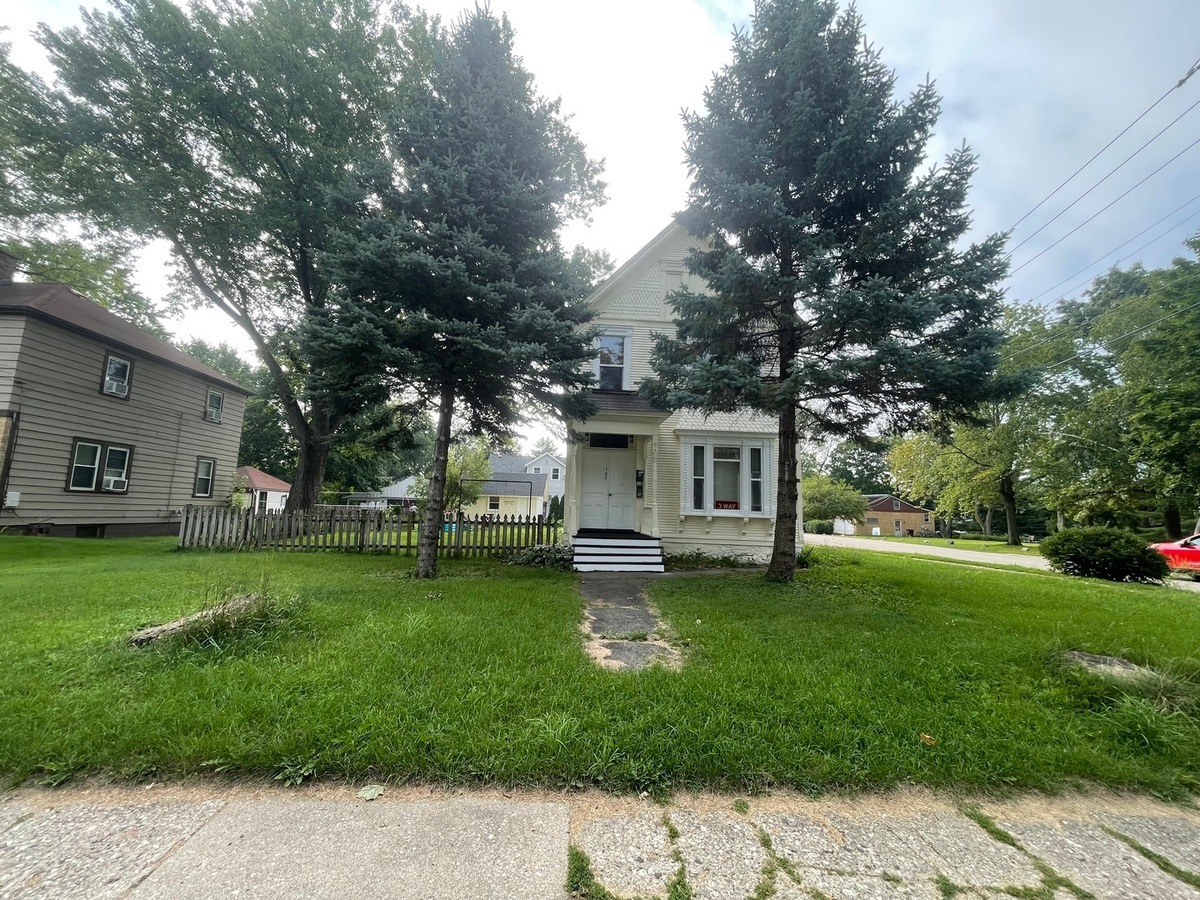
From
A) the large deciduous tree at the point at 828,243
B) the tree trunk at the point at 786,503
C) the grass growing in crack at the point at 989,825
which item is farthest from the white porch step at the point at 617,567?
the grass growing in crack at the point at 989,825

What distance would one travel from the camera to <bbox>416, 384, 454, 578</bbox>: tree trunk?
26.1ft

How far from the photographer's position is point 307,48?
40.7ft

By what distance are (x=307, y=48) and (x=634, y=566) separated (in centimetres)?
1584

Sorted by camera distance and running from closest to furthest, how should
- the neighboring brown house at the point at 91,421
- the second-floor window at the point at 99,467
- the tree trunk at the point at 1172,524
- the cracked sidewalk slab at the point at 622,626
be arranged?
the cracked sidewalk slab at the point at 622,626, the neighboring brown house at the point at 91,421, the second-floor window at the point at 99,467, the tree trunk at the point at 1172,524

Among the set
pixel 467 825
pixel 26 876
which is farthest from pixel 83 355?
pixel 467 825

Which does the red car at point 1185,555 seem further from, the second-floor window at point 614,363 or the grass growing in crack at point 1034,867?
the grass growing in crack at point 1034,867

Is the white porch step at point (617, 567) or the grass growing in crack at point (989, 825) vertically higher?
the white porch step at point (617, 567)

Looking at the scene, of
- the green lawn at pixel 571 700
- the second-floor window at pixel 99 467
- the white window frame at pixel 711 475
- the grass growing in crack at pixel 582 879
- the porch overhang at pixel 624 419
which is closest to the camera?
the grass growing in crack at pixel 582 879

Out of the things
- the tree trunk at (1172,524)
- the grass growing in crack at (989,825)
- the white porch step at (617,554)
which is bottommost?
the grass growing in crack at (989,825)

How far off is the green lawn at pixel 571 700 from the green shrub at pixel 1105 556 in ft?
23.5

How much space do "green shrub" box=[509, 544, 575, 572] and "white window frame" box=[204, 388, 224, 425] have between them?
14.4 m

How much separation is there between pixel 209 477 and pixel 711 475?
1837cm

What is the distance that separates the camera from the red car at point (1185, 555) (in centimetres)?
1249

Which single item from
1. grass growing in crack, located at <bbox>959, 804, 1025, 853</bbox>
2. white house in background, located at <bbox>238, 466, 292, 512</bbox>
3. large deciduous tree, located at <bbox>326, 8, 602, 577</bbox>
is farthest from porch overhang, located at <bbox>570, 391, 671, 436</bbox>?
white house in background, located at <bbox>238, 466, 292, 512</bbox>
